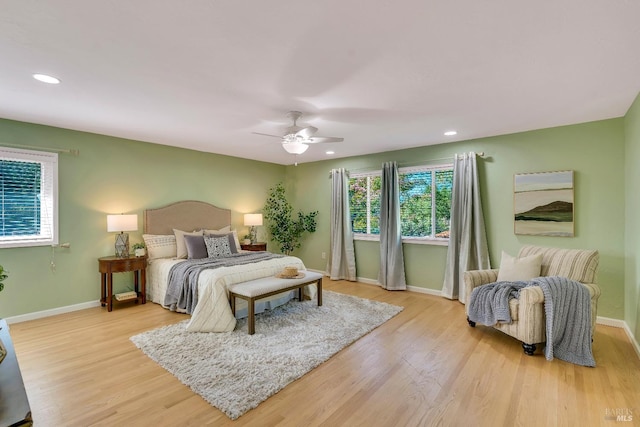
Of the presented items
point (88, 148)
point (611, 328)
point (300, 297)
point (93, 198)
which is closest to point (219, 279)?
point (300, 297)

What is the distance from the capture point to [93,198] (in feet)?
14.0

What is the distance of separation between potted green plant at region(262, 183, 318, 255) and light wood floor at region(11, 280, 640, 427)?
11.1 ft

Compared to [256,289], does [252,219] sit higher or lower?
higher

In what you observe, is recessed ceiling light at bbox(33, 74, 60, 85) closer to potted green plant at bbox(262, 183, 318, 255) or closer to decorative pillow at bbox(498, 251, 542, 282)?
potted green plant at bbox(262, 183, 318, 255)

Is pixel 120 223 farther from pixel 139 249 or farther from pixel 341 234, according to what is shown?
pixel 341 234

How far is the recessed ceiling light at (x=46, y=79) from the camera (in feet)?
7.98

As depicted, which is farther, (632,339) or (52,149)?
(52,149)

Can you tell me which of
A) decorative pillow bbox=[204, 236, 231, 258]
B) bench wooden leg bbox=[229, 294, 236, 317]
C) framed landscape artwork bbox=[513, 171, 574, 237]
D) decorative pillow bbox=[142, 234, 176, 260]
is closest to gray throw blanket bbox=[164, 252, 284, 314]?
decorative pillow bbox=[204, 236, 231, 258]

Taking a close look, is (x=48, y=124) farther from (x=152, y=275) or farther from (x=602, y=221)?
(x=602, y=221)

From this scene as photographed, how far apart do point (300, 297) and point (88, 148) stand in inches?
145

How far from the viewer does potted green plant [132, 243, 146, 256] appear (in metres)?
4.39

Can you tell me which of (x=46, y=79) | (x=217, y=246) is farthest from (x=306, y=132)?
(x=217, y=246)

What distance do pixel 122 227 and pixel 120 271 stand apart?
0.61 m

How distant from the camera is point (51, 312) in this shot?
12.8 ft
